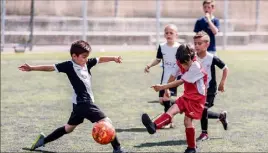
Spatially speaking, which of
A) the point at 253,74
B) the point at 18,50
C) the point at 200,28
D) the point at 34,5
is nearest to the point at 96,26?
the point at 34,5

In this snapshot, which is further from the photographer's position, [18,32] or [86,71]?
[18,32]

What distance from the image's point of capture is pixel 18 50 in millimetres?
26547

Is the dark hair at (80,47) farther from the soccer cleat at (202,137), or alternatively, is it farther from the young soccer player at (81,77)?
the soccer cleat at (202,137)

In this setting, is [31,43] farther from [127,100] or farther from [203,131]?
[203,131]

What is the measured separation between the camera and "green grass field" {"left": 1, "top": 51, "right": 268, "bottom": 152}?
9469 millimetres

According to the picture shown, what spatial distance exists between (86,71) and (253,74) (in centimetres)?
1173

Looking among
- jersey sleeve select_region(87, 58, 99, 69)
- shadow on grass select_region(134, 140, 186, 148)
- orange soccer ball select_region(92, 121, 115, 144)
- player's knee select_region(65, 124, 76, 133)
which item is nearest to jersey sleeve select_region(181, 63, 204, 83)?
orange soccer ball select_region(92, 121, 115, 144)

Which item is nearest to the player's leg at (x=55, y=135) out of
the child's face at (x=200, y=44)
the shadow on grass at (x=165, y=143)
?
the shadow on grass at (x=165, y=143)

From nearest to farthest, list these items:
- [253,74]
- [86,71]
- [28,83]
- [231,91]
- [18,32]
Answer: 1. [86,71]
2. [231,91]
3. [28,83]
4. [253,74]
5. [18,32]

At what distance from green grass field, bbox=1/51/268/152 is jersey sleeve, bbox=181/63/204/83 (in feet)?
8.25

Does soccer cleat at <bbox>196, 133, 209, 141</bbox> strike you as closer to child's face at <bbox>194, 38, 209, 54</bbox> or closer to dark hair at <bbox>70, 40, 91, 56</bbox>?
child's face at <bbox>194, 38, 209, 54</bbox>

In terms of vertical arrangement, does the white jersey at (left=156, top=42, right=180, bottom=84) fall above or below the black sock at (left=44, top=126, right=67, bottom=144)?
above

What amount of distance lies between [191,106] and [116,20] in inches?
1010

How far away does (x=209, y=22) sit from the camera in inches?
440
